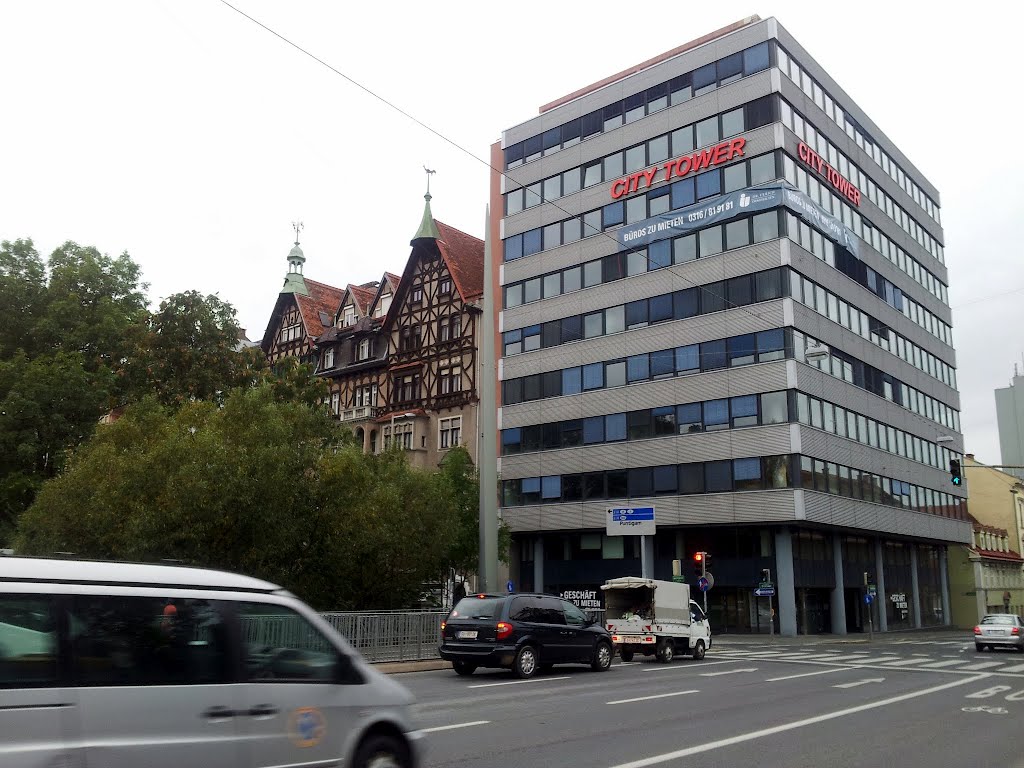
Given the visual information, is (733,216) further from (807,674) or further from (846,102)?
(807,674)

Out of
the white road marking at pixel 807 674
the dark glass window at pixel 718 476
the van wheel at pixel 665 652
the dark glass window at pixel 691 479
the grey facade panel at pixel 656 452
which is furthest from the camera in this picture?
the dark glass window at pixel 691 479

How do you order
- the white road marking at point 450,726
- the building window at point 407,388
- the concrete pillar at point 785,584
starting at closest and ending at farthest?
the white road marking at point 450,726 < the concrete pillar at point 785,584 < the building window at point 407,388

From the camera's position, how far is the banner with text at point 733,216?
44094 mm

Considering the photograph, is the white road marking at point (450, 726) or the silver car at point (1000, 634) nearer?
the white road marking at point (450, 726)

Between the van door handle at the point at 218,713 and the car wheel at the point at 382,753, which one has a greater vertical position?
the van door handle at the point at 218,713

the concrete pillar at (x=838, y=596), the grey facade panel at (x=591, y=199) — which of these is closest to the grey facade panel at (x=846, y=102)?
the grey facade panel at (x=591, y=199)

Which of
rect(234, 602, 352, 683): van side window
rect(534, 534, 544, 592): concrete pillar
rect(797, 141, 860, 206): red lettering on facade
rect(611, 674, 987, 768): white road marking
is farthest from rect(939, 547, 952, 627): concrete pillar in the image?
rect(234, 602, 352, 683): van side window

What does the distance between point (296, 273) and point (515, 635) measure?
192ft

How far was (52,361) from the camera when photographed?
1430 inches

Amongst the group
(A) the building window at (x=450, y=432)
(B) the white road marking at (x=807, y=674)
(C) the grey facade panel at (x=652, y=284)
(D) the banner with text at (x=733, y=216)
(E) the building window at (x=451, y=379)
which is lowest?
(B) the white road marking at (x=807, y=674)

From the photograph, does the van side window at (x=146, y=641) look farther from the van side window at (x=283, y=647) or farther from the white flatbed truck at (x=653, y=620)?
the white flatbed truck at (x=653, y=620)

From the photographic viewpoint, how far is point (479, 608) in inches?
753

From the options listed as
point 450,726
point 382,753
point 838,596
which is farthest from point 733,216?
point 382,753

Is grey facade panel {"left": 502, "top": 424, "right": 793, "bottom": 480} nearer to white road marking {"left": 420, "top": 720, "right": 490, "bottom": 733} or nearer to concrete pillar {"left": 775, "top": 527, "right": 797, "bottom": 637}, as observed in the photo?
concrete pillar {"left": 775, "top": 527, "right": 797, "bottom": 637}
